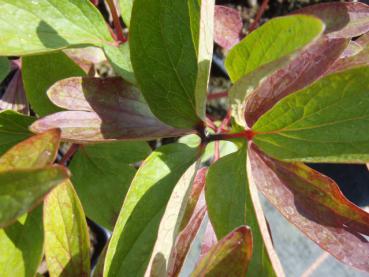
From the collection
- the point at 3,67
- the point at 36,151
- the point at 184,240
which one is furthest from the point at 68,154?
the point at 36,151

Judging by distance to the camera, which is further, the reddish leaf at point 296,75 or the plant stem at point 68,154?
the plant stem at point 68,154

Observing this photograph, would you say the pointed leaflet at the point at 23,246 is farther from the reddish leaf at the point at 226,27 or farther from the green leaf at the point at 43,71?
the reddish leaf at the point at 226,27

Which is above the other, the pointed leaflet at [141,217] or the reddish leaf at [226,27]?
the reddish leaf at [226,27]

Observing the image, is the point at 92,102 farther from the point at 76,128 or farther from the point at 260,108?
the point at 260,108

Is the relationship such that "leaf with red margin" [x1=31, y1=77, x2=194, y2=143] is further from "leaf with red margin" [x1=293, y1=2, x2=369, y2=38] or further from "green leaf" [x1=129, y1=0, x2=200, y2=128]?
"leaf with red margin" [x1=293, y1=2, x2=369, y2=38]

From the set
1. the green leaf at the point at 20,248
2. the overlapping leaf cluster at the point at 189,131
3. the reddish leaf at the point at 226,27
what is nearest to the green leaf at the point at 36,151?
the overlapping leaf cluster at the point at 189,131

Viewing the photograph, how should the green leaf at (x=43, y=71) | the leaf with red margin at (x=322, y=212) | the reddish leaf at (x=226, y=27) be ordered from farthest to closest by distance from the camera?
the reddish leaf at (x=226, y=27) → the green leaf at (x=43, y=71) → the leaf with red margin at (x=322, y=212)

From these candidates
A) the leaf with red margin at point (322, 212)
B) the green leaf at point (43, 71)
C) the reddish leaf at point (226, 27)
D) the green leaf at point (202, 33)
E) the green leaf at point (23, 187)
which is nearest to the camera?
the green leaf at point (23, 187)

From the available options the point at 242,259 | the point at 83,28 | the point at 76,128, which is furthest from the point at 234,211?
the point at 83,28
